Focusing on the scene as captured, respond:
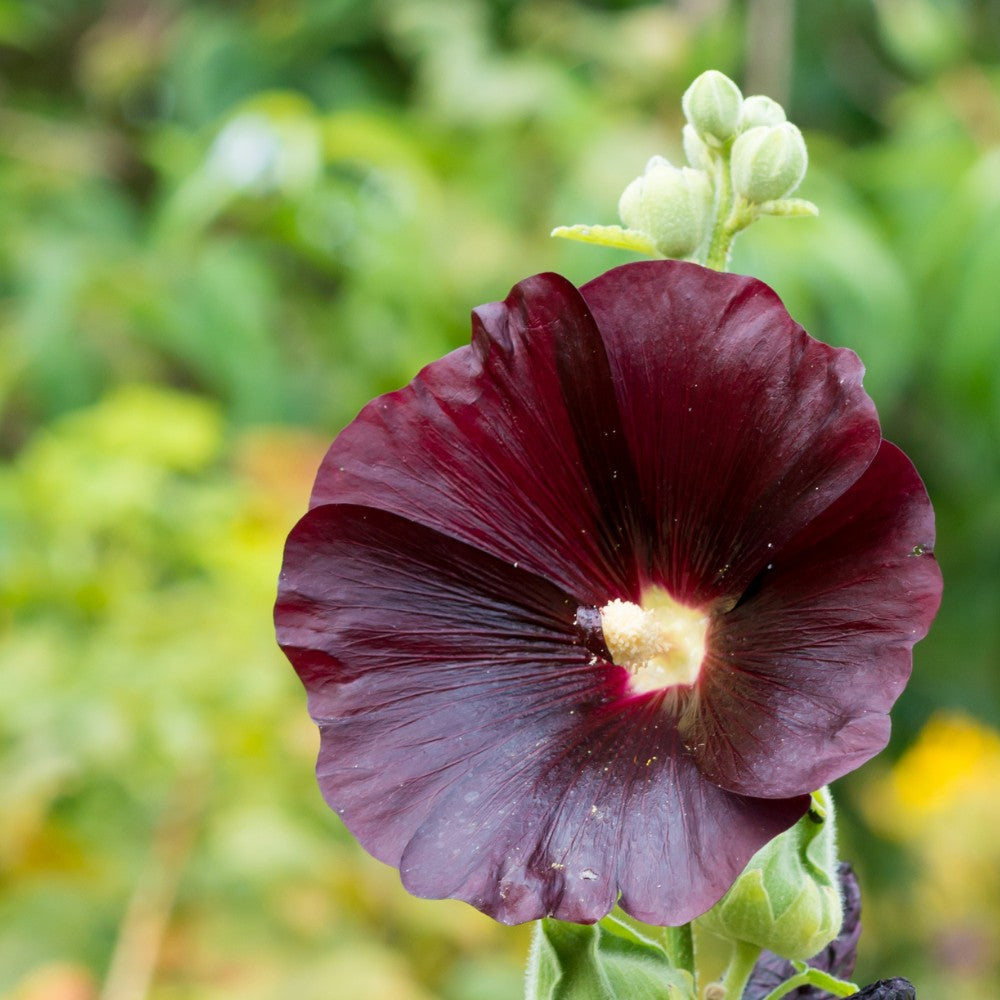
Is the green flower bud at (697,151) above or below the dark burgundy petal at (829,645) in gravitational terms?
above

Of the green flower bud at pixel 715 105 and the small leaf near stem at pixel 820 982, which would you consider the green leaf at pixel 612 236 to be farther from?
the small leaf near stem at pixel 820 982

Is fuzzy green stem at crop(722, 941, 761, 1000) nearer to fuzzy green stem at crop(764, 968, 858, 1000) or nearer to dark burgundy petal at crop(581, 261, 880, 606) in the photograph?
fuzzy green stem at crop(764, 968, 858, 1000)

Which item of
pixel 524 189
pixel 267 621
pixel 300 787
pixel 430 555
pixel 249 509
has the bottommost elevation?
pixel 430 555

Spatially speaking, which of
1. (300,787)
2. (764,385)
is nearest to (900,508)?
(764,385)

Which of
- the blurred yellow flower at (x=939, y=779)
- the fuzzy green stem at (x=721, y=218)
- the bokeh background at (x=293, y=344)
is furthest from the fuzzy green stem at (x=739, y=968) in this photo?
the blurred yellow flower at (x=939, y=779)

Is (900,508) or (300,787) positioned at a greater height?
(300,787)

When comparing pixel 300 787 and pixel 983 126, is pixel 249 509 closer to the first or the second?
pixel 300 787

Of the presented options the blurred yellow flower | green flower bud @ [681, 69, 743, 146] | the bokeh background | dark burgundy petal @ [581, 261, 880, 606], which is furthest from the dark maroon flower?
the blurred yellow flower
